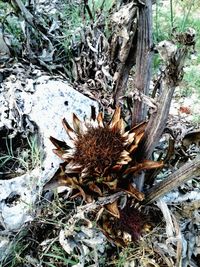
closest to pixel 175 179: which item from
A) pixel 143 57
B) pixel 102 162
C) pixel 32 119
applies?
pixel 102 162

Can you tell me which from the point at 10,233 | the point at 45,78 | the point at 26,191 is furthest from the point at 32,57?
the point at 10,233

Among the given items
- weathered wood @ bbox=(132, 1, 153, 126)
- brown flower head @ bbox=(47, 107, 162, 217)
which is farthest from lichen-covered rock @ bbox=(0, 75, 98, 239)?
weathered wood @ bbox=(132, 1, 153, 126)

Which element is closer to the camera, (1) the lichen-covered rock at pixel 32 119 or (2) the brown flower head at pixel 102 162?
(2) the brown flower head at pixel 102 162

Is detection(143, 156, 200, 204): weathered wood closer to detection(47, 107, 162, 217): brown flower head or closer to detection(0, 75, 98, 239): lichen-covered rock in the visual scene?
detection(47, 107, 162, 217): brown flower head

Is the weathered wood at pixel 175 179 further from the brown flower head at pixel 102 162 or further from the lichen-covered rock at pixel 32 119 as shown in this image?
the lichen-covered rock at pixel 32 119

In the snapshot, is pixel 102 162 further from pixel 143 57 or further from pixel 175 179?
pixel 143 57

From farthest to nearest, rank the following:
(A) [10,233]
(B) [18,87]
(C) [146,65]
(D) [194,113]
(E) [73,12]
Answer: (E) [73,12] < (D) [194,113] < (B) [18,87] < (A) [10,233] < (C) [146,65]

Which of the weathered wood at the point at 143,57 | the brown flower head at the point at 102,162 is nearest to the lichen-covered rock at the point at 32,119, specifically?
the brown flower head at the point at 102,162

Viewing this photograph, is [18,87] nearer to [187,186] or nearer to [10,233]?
[10,233]
